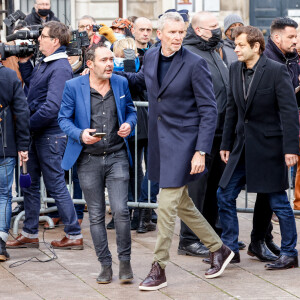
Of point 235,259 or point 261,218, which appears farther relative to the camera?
point 261,218

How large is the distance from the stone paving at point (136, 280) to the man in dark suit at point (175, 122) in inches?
9.3

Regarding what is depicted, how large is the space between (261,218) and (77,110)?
6.22ft

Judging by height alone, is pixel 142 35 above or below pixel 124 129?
above

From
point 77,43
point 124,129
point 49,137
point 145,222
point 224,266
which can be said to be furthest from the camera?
point 145,222

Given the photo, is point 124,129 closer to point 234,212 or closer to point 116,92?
point 116,92

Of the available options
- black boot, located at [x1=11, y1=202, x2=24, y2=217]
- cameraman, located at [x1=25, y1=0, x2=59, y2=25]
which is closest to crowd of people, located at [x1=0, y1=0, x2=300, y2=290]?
black boot, located at [x1=11, y1=202, x2=24, y2=217]

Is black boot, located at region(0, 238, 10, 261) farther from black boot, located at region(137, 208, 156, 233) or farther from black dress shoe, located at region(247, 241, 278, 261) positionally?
black dress shoe, located at region(247, 241, 278, 261)

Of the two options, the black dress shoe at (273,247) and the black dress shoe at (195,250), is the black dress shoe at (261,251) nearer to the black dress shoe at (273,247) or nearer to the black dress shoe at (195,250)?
the black dress shoe at (273,247)

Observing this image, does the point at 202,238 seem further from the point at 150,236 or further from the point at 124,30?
the point at 124,30

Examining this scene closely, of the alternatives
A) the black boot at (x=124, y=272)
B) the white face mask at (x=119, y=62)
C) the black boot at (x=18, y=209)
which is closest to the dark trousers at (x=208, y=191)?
the black boot at (x=124, y=272)

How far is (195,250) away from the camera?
7.97 meters

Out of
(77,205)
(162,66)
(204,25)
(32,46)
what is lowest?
(77,205)

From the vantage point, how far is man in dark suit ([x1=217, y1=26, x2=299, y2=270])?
24.4 ft

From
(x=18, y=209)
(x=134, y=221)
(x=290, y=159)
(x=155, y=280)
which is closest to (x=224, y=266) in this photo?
(x=155, y=280)
